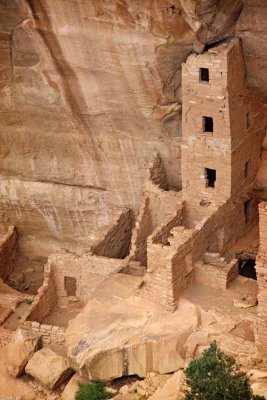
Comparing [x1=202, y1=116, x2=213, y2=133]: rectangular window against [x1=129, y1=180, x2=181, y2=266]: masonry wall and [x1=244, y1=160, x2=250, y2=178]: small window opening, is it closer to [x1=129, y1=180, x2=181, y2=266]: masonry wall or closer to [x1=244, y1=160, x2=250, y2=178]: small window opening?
[x1=244, y1=160, x2=250, y2=178]: small window opening

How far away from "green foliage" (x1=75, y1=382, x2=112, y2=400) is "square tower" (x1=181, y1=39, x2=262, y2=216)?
13.9ft

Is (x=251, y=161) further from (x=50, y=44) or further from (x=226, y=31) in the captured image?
(x=50, y=44)

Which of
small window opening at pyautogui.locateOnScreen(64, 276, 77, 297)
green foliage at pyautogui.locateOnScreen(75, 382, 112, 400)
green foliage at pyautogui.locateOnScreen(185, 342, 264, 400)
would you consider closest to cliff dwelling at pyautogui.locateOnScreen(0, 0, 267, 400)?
small window opening at pyautogui.locateOnScreen(64, 276, 77, 297)

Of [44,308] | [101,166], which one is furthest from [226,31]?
[44,308]

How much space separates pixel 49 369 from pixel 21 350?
0.75 meters

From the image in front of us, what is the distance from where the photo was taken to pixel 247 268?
2164cm

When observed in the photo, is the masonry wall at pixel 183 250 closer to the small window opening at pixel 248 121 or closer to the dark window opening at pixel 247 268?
the dark window opening at pixel 247 268

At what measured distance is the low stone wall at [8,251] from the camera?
24031 millimetres

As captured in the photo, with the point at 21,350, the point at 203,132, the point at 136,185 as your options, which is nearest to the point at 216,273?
the point at 203,132

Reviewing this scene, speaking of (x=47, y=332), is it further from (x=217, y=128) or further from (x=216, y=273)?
(x=217, y=128)

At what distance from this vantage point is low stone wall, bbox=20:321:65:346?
66.5 feet

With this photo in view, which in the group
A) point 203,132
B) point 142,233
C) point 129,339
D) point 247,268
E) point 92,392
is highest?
point 203,132

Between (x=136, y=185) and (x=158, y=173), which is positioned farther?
(x=136, y=185)

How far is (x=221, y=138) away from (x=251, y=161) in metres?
1.29
